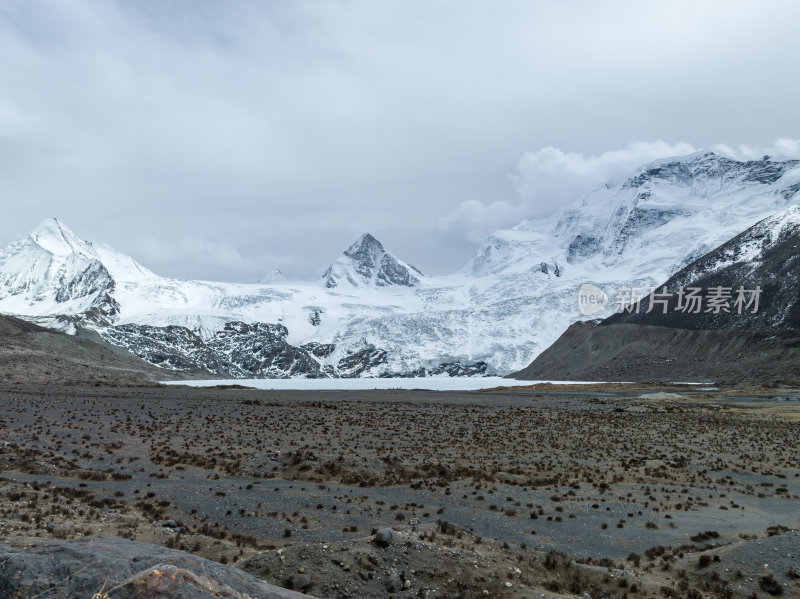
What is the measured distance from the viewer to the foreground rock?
20.6ft

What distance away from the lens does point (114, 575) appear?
744 cm

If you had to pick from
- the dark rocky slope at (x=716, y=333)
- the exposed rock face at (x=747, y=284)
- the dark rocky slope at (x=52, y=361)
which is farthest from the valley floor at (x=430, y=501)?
the exposed rock face at (x=747, y=284)

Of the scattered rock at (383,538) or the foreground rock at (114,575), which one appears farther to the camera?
the scattered rock at (383,538)

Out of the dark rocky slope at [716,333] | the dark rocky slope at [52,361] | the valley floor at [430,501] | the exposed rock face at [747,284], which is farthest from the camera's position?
the exposed rock face at [747,284]

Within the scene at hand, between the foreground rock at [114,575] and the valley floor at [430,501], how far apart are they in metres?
0.23

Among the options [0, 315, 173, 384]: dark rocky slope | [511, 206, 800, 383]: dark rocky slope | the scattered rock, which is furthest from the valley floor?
[0, 315, 173, 384]: dark rocky slope

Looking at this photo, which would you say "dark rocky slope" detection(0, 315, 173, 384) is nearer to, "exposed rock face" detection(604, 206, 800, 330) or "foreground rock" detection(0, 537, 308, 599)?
"foreground rock" detection(0, 537, 308, 599)

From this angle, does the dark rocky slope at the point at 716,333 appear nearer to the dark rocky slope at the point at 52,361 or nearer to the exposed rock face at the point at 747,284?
the exposed rock face at the point at 747,284

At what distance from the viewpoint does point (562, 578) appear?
13688mm

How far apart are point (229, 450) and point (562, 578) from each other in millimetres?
24319

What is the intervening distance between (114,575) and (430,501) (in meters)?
16.7

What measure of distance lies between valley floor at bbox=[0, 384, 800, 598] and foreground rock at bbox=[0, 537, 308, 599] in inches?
9.2

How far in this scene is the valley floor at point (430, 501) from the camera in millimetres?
13016

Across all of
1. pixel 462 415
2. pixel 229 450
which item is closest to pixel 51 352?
pixel 462 415
